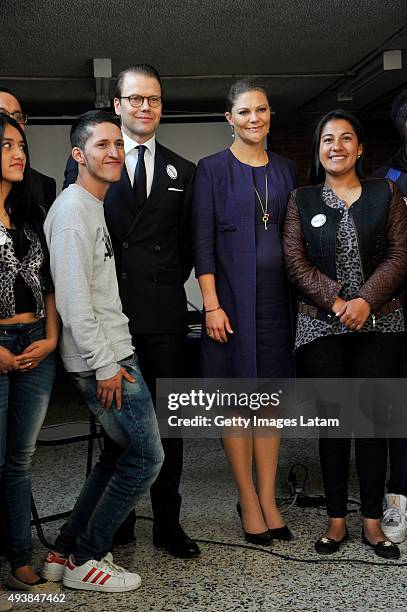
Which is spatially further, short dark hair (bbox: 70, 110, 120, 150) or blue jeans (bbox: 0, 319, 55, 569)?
short dark hair (bbox: 70, 110, 120, 150)

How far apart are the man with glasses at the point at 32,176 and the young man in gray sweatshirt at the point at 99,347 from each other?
0.48 metres

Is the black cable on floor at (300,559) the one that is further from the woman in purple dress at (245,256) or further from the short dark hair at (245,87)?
the short dark hair at (245,87)

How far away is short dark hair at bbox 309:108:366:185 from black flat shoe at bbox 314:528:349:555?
1361 millimetres

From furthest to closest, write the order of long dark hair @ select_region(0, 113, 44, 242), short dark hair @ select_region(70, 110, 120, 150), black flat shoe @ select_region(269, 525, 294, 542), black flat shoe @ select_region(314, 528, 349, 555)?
black flat shoe @ select_region(269, 525, 294, 542) < black flat shoe @ select_region(314, 528, 349, 555) < short dark hair @ select_region(70, 110, 120, 150) < long dark hair @ select_region(0, 113, 44, 242)

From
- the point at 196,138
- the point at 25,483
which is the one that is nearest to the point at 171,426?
the point at 25,483

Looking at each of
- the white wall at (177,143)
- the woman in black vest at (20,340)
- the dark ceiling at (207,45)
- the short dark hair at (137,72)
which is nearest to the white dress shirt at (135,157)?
the short dark hair at (137,72)

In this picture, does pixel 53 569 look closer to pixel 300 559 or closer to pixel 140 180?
pixel 300 559

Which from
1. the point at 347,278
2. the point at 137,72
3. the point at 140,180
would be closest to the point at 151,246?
the point at 140,180

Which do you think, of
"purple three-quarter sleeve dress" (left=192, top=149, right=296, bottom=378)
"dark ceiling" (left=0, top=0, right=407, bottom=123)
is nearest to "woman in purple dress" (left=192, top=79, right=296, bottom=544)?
"purple three-quarter sleeve dress" (left=192, top=149, right=296, bottom=378)

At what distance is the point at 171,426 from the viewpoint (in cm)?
310

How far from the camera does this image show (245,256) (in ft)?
9.82

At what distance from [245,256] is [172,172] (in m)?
0.41

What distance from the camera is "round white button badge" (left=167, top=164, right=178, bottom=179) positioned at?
2947 mm

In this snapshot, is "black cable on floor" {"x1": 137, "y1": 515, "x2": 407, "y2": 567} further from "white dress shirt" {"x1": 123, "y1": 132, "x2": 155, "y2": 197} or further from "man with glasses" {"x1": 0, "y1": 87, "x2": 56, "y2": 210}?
"man with glasses" {"x1": 0, "y1": 87, "x2": 56, "y2": 210}
